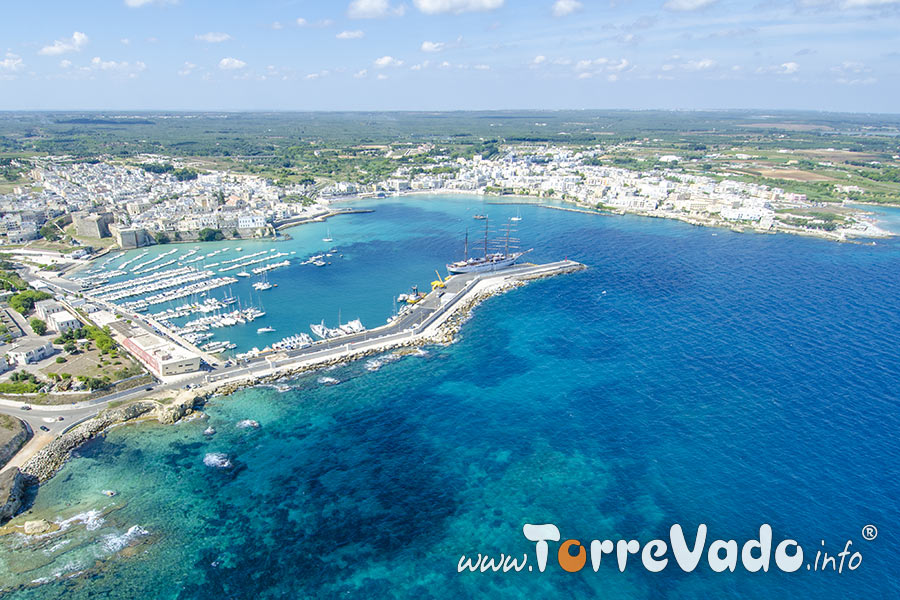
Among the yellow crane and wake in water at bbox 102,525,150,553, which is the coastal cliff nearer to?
wake in water at bbox 102,525,150,553

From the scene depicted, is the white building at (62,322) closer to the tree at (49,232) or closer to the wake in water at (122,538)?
the wake in water at (122,538)

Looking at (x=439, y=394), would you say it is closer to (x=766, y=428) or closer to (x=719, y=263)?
(x=766, y=428)

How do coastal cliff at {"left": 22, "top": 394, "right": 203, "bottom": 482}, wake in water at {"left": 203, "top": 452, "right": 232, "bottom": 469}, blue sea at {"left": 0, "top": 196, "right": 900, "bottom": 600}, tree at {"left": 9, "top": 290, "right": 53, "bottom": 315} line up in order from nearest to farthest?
blue sea at {"left": 0, "top": 196, "right": 900, "bottom": 600}, coastal cliff at {"left": 22, "top": 394, "right": 203, "bottom": 482}, wake in water at {"left": 203, "top": 452, "right": 232, "bottom": 469}, tree at {"left": 9, "top": 290, "right": 53, "bottom": 315}

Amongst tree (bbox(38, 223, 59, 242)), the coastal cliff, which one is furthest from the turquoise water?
tree (bbox(38, 223, 59, 242))

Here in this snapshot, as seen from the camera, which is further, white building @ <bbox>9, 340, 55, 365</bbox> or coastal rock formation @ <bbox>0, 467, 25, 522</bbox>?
white building @ <bbox>9, 340, 55, 365</bbox>

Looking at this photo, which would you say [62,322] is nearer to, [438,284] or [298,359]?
[298,359]

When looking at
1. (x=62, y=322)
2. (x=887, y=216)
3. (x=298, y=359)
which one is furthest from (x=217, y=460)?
(x=887, y=216)

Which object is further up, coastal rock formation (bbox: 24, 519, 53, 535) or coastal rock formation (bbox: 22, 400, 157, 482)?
coastal rock formation (bbox: 22, 400, 157, 482)
